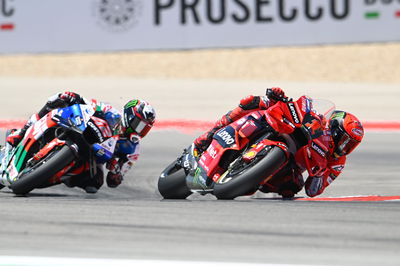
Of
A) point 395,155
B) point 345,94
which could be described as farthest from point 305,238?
point 345,94

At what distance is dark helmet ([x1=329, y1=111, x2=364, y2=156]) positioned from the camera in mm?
8195

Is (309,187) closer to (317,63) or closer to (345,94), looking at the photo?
(345,94)

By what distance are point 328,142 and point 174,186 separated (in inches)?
56.3

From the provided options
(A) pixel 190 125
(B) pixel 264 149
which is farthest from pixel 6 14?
(B) pixel 264 149

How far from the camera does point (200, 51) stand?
795 inches

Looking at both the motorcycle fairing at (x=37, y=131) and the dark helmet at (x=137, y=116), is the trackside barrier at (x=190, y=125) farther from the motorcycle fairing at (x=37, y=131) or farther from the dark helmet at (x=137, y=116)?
the motorcycle fairing at (x=37, y=131)

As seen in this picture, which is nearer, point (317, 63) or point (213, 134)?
point (213, 134)

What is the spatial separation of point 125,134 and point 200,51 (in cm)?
1154

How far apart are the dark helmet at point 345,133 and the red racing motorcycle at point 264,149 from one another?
12cm

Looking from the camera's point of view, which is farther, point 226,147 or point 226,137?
point 226,137

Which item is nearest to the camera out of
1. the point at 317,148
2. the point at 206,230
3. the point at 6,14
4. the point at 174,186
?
the point at 206,230

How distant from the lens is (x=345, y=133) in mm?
8211

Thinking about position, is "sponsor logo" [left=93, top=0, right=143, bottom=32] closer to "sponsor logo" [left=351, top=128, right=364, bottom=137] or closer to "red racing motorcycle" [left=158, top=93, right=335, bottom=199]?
"red racing motorcycle" [left=158, top=93, right=335, bottom=199]

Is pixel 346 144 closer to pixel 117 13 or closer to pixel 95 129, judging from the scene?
pixel 95 129
